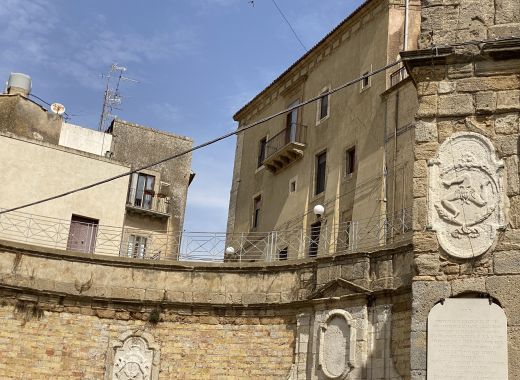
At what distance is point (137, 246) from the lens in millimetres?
26844

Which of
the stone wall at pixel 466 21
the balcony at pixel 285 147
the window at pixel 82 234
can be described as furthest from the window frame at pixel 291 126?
the stone wall at pixel 466 21

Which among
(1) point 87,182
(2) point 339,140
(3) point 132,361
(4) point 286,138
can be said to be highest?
(4) point 286,138

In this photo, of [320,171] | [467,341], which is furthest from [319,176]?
[467,341]

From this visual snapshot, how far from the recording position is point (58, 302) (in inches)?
695

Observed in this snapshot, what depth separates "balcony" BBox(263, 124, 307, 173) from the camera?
81.1 ft

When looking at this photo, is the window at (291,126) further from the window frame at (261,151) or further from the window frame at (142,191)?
the window frame at (142,191)

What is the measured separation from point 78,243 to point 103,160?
9.82 ft

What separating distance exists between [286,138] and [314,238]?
4.20 metres

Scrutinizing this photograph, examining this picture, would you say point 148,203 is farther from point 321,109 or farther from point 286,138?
point 321,109

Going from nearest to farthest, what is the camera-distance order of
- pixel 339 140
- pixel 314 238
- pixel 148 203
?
1. pixel 314 238
2. pixel 339 140
3. pixel 148 203

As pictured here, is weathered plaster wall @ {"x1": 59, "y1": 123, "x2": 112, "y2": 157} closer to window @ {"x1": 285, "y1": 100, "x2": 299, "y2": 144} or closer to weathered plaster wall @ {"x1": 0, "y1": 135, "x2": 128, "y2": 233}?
weathered plaster wall @ {"x1": 0, "y1": 135, "x2": 128, "y2": 233}

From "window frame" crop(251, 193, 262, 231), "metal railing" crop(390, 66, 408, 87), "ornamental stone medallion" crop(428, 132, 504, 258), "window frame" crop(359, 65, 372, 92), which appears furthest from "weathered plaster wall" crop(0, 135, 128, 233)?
"ornamental stone medallion" crop(428, 132, 504, 258)

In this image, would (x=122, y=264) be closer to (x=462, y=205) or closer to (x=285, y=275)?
(x=285, y=275)

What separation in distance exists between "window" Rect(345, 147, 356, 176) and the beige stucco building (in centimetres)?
3
